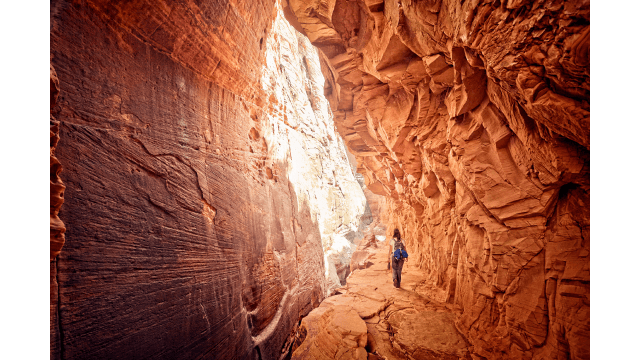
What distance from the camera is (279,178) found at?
7.54m

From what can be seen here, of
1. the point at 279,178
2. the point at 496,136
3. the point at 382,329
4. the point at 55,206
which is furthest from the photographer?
the point at 279,178

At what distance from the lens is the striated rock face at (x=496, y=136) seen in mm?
2158

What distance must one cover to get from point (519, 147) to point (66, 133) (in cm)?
550

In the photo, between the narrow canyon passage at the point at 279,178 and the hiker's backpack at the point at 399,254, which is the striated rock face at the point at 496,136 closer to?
the narrow canyon passage at the point at 279,178

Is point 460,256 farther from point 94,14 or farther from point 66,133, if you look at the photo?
point 94,14

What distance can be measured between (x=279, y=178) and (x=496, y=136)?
556 centimetres

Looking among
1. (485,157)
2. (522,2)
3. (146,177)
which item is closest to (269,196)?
(146,177)

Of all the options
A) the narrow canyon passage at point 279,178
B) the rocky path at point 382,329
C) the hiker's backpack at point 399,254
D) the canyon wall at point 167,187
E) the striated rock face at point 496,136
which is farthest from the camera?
the hiker's backpack at point 399,254

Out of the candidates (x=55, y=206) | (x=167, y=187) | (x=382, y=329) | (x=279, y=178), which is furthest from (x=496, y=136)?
(x=279, y=178)

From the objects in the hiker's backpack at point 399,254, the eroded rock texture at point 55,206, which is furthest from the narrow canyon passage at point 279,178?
the hiker's backpack at point 399,254

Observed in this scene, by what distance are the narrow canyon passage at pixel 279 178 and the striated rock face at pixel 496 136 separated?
24 mm

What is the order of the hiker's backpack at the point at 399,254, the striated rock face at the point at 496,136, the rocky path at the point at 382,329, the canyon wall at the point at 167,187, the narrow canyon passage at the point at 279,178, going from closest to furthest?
the striated rock face at the point at 496,136 → the narrow canyon passage at the point at 279,178 → the canyon wall at the point at 167,187 → the rocky path at the point at 382,329 → the hiker's backpack at the point at 399,254

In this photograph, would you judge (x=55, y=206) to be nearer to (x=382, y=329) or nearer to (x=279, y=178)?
(x=279, y=178)

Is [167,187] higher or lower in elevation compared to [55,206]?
higher
